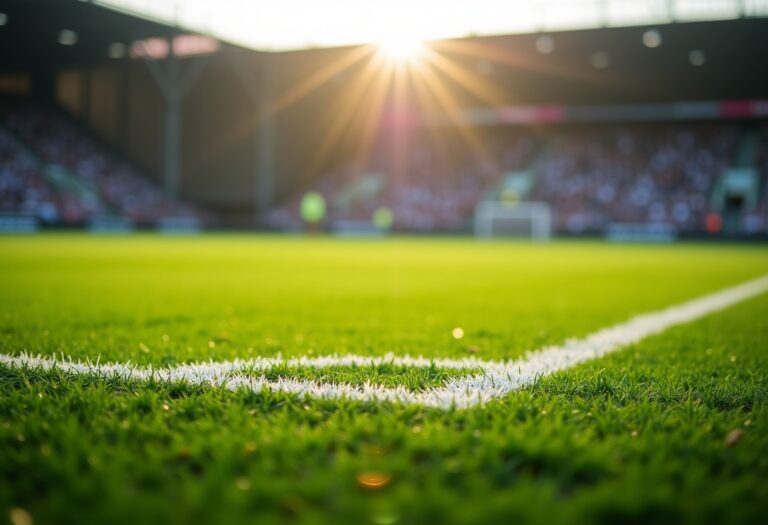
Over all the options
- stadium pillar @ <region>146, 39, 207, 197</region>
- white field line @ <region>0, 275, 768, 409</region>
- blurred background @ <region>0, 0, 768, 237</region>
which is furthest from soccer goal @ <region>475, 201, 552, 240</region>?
white field line @ <region>0, 275, 768, 409</region>

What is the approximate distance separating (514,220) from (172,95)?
53.7ft

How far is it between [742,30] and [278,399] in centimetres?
2701

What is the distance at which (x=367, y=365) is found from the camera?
Result: 2.98 m

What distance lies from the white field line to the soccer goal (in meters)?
27.4

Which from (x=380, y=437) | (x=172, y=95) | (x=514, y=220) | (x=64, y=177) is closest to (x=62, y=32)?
(x=172, y=95)

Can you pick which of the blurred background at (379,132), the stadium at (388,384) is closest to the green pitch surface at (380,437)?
the stadium at (388,384)

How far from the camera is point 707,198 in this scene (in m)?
30.1

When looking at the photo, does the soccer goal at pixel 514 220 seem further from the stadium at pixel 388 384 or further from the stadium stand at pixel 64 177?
the stadium stand at pixel 64 177

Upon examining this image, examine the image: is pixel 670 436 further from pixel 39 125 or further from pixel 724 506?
pixel 39 125

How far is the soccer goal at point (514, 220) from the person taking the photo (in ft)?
101

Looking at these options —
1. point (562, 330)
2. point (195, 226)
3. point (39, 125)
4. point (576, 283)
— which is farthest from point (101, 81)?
point (562, 330)

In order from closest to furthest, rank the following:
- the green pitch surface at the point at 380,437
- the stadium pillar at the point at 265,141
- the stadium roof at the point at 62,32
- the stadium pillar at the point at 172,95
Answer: the green pitch surface at the point at 380,437, the stadium roof at the point at 62,32, the stadium pillar at the point at 172,95, the stadium pillar at the point at 265,141

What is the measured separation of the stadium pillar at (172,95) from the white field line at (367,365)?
2880 centimetres

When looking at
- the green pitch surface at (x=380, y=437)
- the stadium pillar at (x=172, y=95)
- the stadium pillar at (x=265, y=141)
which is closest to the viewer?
the green pitch surface at (x=380, y=437)
